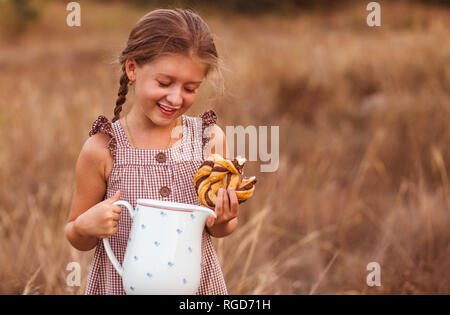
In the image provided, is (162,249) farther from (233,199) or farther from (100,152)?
(100,152)

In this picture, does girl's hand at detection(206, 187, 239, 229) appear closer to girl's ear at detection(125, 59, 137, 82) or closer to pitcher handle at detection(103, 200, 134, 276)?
pitcher handle at detection(103, 200, 134, 276)

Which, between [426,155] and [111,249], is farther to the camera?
[426,155]

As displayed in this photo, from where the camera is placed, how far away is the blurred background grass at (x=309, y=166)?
2.07 metres

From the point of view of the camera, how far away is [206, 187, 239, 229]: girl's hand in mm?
961

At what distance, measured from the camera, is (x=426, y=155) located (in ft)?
10.5

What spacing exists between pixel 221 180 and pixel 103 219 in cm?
22

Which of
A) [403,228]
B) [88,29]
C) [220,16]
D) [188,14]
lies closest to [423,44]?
[403,228]

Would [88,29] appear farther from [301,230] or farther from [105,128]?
[105,128]

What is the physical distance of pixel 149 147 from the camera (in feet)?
3.59

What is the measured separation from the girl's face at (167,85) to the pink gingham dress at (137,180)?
8 cm

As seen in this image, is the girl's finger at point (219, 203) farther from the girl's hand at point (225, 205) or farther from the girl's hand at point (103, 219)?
the girl's hand at point (103, 219)
